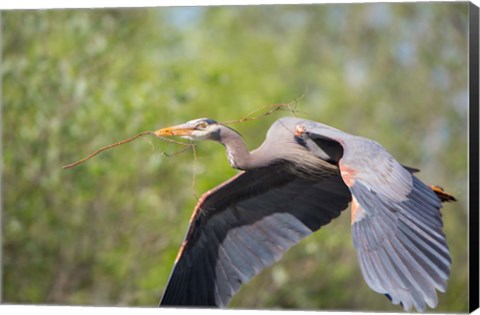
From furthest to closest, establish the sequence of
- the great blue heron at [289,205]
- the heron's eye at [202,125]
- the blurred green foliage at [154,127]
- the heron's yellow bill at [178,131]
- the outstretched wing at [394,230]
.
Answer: the blurred green foliage at [154,127]
the heron's eye at [202,125]
the heron's yellow bill at [178,131]
the great blue heron at [289,205]
the outstretched wing at [394,230]

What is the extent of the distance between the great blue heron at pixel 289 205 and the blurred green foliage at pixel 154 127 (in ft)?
8.16

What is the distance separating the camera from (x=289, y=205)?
866cm

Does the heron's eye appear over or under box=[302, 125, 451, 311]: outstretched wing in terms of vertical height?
over

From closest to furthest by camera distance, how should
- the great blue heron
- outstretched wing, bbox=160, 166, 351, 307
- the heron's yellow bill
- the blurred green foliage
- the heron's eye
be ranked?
the great blue heron → the heron's yellow bill → the heron's eye → outstretched wing, bbox=160, 166, 351, 307 → the blurred green foliage

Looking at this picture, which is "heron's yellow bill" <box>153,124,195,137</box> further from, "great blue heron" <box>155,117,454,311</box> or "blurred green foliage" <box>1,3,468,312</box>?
"blurred green foliage" <box>1,3,468,312</box>

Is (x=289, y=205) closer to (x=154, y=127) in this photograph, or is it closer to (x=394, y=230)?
(x=394, y=230)

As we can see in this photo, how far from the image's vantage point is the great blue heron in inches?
275

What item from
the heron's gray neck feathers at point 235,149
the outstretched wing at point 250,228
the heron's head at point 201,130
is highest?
the heron's head at point 201,130

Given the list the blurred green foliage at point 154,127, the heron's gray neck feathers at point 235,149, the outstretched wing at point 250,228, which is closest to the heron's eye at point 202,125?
the heron's gray neck feathers at point 235,149

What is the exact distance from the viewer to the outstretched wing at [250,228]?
28.1 feet

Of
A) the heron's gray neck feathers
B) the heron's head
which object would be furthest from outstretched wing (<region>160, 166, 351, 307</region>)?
the heron's head

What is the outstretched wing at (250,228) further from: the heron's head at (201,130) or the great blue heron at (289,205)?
the heron's head at (201,130)

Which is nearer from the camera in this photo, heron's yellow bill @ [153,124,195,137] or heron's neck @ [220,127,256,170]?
heron's yellow bill @ [153,124,195,137]

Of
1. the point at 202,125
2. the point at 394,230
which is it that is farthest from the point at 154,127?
the point at 394,230
